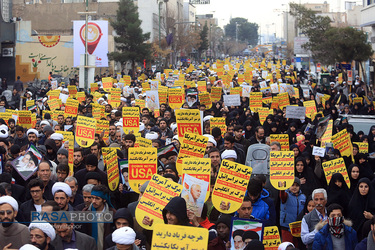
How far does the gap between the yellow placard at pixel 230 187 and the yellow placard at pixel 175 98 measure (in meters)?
10.0

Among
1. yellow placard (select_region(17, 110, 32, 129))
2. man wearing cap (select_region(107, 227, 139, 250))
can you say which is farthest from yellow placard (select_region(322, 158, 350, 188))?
yellow placard (select_region(17, 110, 32, 129))

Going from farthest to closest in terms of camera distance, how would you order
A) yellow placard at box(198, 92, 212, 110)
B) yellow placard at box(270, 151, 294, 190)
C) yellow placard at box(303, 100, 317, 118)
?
yellow placard at box(198, 92, 212, 110), yellow placard at box(303, 100, 317, 118), yellow placard at box(270, 151, 294, 190)

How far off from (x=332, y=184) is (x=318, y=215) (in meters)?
1.36

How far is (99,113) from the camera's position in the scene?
14.6 meters

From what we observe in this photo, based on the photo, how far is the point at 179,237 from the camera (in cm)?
452

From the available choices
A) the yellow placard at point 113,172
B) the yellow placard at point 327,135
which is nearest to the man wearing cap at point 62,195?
the yellow placard at point 113,172

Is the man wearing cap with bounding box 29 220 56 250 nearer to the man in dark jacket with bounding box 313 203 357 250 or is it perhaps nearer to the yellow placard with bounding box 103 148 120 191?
the man in dark jacket with bounding box 313 203 357 250

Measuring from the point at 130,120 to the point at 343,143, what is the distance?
4334 millimetres

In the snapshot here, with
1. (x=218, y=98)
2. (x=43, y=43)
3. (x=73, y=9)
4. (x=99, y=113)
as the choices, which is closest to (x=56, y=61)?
(x=43, y=43)

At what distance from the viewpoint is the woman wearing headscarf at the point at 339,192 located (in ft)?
26.3

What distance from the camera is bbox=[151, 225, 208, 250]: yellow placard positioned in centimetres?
449

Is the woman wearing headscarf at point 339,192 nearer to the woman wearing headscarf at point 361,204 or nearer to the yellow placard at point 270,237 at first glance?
the woman wearing headscarf at point 361,204

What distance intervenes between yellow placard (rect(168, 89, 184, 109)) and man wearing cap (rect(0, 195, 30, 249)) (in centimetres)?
1123

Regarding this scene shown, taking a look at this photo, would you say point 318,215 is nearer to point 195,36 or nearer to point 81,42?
point 81,42
